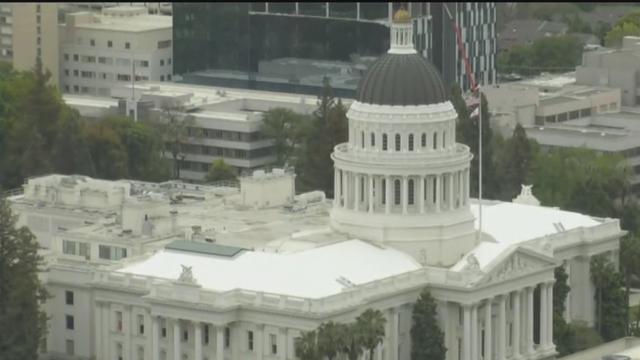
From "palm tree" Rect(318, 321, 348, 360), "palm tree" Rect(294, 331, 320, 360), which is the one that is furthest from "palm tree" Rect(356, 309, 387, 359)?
"palm tree" Rect(294, 331, 320, 360)

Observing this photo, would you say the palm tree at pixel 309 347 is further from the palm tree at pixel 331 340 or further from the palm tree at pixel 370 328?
the palm tree at pixel 370 328

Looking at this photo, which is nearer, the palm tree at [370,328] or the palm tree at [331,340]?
the palm tree at [331,340]

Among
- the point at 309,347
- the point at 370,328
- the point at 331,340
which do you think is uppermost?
the point at 370,328

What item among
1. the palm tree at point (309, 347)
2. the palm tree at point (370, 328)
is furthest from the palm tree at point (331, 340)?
the palm tree at point (370, 328)

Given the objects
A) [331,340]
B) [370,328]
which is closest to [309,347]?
[331,340]

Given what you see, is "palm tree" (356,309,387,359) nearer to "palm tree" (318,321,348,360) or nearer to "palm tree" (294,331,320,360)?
"palm tree" (318,321,348,360)

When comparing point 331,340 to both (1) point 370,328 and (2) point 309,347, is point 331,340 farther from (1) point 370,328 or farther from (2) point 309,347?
(1) point 370,328

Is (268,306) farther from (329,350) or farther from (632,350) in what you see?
(632,350)
